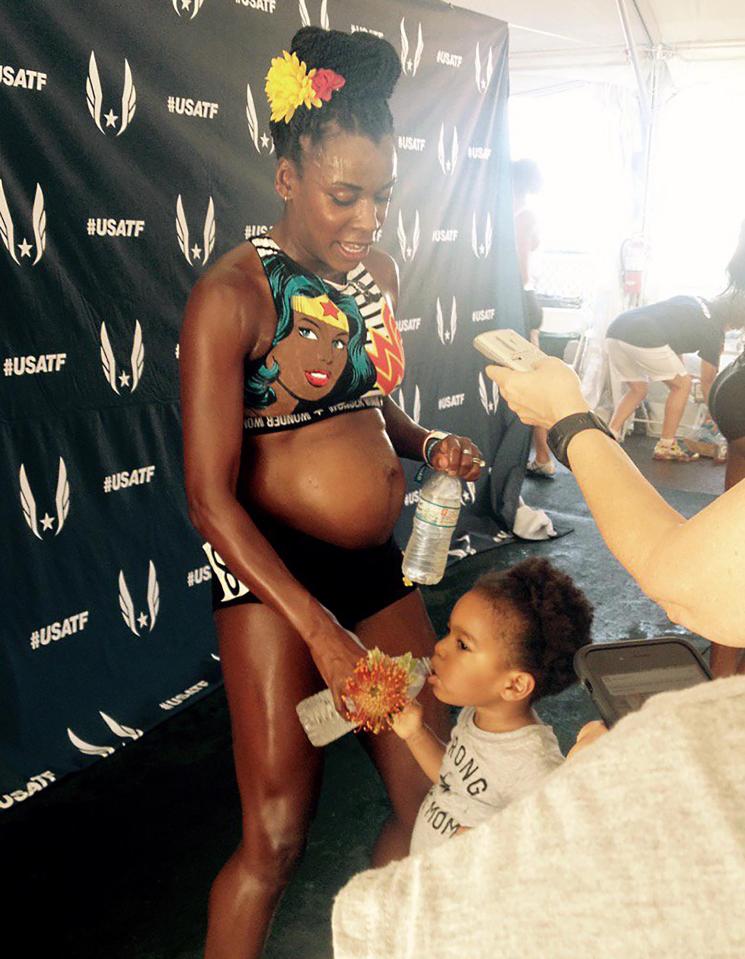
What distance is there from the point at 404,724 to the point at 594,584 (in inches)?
117

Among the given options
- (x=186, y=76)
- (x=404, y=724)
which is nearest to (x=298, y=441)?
(x=404, y=724)

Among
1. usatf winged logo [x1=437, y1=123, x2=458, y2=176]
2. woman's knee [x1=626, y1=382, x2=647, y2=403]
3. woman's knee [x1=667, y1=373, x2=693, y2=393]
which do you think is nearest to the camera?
usatf winged logo [x1=437, y1=123, x2=458, y2=176]

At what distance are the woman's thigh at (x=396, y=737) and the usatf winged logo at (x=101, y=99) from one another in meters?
1.80

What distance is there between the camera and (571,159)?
380 inches

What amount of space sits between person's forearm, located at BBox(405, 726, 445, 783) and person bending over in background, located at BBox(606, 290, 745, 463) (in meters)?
5.17

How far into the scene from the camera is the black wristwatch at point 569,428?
1.09 m

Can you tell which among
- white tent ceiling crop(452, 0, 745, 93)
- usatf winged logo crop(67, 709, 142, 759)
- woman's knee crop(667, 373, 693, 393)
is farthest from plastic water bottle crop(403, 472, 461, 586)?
white tent ceiling crop(452, 0, 745, 93)

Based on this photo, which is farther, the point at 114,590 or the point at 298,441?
the point at 114,590

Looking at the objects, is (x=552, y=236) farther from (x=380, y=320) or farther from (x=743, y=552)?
(x=743, y=552)

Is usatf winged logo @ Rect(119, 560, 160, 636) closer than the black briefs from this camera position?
No

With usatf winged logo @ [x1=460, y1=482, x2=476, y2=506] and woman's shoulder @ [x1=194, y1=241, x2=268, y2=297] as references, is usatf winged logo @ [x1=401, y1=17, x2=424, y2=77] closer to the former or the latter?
usatf winged logo @ [x1=460, y1=482, x2=476, y2=506]

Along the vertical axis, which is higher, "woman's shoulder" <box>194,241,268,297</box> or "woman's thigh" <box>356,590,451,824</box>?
"woman's shoulder" <box>194,241,268,297</box>

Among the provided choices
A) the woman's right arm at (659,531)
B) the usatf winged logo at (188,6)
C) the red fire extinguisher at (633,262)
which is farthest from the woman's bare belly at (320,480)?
the red fire extinguisher at (633,262)

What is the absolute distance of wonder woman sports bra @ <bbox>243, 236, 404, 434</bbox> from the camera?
172 cm
